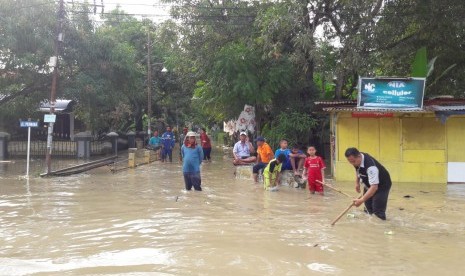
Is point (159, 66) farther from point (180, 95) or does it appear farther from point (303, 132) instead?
point (303, 132)

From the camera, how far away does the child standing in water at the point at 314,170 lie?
11.2m

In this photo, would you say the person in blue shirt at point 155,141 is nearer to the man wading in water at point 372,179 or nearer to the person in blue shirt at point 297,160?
the person in blue shirt at point 297,160

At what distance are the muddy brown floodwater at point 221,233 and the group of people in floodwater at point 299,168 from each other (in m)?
0.32

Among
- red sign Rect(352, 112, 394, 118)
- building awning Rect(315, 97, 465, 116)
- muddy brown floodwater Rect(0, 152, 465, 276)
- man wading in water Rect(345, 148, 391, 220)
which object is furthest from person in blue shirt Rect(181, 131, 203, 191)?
red sign Rect(352, 112, 394, 118)

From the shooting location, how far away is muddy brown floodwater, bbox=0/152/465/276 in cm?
557

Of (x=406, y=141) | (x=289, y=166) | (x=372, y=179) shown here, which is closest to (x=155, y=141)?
(x=289, y=166)

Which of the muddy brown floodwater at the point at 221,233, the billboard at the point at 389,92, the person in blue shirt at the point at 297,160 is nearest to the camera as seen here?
the muddy brown floodwater at the point at 221,233

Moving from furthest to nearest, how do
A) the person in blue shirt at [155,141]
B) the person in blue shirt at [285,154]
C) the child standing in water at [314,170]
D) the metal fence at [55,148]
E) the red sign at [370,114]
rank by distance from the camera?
the metal fence at [55,148] < the person in blue shirt at [155,141] < the red sign at [370,114] < the person in blue shirt at [285,154] < the child standing in water at [314,170]

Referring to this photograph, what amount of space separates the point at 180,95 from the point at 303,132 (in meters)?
18.5

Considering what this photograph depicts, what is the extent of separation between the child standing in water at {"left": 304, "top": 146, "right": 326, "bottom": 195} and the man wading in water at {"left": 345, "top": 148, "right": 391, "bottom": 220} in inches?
128

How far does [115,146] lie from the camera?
26.5 meters

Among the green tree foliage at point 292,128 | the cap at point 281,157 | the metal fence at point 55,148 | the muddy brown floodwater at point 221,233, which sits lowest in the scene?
the muddy brown floodwater at point 221,233

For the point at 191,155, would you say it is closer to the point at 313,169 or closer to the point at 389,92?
the point at 313,169

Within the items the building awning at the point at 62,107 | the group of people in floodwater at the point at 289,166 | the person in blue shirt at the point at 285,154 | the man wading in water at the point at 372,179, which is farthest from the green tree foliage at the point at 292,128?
the building awning at the point at 62,107
